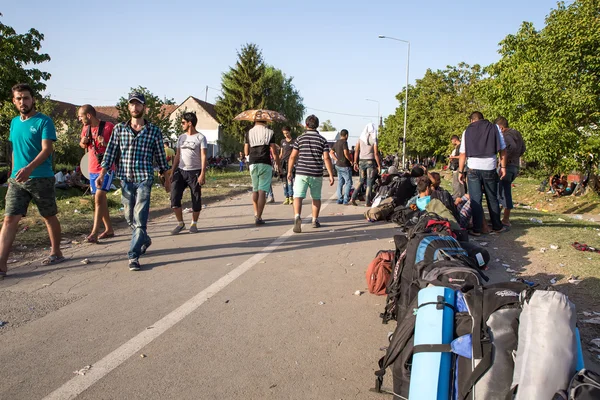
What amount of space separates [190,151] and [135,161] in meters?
2.20

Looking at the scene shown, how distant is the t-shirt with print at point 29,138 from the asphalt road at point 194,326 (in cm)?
129

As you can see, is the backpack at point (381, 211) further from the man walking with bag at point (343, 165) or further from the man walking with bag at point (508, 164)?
the man walking with bag at point (343, 165)

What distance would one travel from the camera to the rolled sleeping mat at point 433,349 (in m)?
2.40

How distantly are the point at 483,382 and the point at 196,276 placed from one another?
3.76 meters

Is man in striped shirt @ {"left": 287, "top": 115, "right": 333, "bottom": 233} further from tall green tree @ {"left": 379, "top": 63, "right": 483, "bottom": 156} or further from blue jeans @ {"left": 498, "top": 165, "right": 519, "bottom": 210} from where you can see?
tall green tree @ {"left": 379, "top": 63, "right": 483, "bottom": 156}

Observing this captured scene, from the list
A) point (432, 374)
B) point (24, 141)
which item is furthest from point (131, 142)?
point (432, 374)

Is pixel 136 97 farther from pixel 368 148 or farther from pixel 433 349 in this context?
pixel 368 148

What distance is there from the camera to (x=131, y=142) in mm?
5895

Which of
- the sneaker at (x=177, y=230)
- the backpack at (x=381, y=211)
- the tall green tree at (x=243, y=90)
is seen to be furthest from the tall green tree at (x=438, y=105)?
the sneaker at (x=177, y=230)

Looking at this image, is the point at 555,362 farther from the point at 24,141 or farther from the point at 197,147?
the point at 197,147

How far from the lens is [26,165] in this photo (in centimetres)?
552

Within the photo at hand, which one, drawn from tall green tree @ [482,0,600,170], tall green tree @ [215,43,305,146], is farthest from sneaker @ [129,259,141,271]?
tall green tree @ [215,43,305,146]

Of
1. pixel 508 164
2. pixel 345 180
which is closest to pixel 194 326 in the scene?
pixel 508 164

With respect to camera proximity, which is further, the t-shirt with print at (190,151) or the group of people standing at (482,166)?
the t-shirt with print at (190,151)
